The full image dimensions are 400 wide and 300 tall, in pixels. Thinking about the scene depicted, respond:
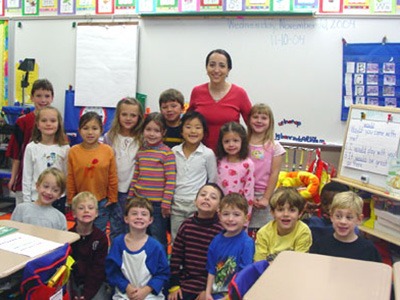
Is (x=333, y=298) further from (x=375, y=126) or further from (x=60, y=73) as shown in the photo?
(x=60, y=73)

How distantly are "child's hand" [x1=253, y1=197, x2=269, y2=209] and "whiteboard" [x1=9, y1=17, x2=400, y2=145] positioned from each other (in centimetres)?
163

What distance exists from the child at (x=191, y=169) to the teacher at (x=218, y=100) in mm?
140

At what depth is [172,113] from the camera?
292cm

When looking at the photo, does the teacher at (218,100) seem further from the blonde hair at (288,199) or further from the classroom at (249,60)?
the classroom at (249,60)

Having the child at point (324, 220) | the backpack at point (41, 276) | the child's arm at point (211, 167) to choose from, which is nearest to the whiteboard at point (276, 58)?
the child at point (324, 220)

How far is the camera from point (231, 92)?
9.64ft

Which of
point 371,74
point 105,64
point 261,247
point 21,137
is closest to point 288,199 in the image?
point 261,247

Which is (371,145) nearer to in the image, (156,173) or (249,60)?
(249,60)

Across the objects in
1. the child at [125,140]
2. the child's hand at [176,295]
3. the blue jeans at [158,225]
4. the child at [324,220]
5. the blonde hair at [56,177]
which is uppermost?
the child at [125,140]

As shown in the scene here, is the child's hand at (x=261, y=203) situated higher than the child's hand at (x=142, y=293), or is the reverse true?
the child's hand at (x=261, y=203)

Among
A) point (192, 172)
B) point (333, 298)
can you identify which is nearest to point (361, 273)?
point (333, 298)

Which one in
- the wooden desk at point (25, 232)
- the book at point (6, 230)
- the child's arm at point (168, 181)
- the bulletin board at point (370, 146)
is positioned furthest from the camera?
the bulletin board at point (370, 146)

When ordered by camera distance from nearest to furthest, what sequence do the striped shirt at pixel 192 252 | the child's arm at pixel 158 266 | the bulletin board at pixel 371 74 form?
the child's arm at pixel 158 266 < the striped shirt at pixel 192 252 < the bulletin board at pixel 371 74

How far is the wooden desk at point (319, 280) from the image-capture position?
1.39 meters
